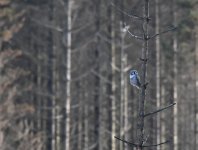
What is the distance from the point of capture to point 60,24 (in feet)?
102

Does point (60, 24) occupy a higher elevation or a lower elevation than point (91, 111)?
higher

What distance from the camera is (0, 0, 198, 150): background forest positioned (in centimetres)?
2503

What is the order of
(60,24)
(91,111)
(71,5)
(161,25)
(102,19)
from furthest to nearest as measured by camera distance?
1. (91,111)
2. (60,24)
3. (161,25)
4. (102,19)
5. (71,5)

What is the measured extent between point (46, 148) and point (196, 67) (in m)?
7.65

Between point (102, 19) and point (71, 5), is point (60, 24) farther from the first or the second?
point (71, 5)

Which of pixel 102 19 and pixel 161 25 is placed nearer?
pixel 102 19

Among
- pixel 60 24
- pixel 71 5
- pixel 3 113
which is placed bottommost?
pixel 3 113

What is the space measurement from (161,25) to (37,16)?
7.54 metres

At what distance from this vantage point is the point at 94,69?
30734mm

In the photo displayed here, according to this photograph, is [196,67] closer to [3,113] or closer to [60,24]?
[60,24]

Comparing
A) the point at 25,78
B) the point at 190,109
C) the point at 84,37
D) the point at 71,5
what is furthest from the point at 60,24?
the point at 190,109

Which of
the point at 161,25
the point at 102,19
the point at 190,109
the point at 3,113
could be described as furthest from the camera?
the point at 190,109

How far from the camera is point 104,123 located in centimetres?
3148

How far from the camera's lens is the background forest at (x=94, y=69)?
25031 mm
